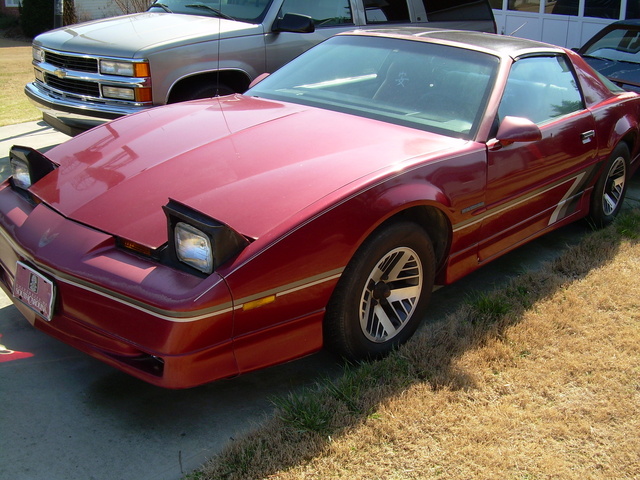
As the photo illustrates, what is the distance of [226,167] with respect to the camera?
310cm

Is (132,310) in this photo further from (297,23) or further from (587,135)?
(297,23)

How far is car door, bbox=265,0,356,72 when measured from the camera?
620 centimetres

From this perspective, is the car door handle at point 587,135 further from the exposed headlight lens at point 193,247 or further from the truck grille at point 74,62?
the truck grille at point 74,62

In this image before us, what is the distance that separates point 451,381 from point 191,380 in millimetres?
1200

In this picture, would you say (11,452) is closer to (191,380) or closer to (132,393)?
(132,393)

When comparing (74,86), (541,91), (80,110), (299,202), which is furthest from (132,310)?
(74,86)

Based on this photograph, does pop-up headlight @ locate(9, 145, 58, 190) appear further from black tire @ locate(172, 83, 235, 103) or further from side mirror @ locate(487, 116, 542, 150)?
black tire @ locate(172, 83, 235, 103)

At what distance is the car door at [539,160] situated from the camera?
3746 millimetres

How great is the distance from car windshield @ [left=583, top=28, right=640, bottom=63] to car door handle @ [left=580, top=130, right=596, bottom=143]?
334 cm

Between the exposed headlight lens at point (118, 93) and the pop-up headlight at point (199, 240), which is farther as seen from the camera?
the exposed headlight lens at point (118, 93)

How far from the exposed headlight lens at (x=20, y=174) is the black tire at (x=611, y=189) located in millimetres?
3743

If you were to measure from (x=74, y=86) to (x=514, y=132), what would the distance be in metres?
3.92

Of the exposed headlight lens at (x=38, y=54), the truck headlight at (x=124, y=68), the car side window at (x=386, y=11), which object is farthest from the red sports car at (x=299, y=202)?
the exposed headlight lens at (x=38, y=54)

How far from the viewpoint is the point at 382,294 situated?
10.4 feet
